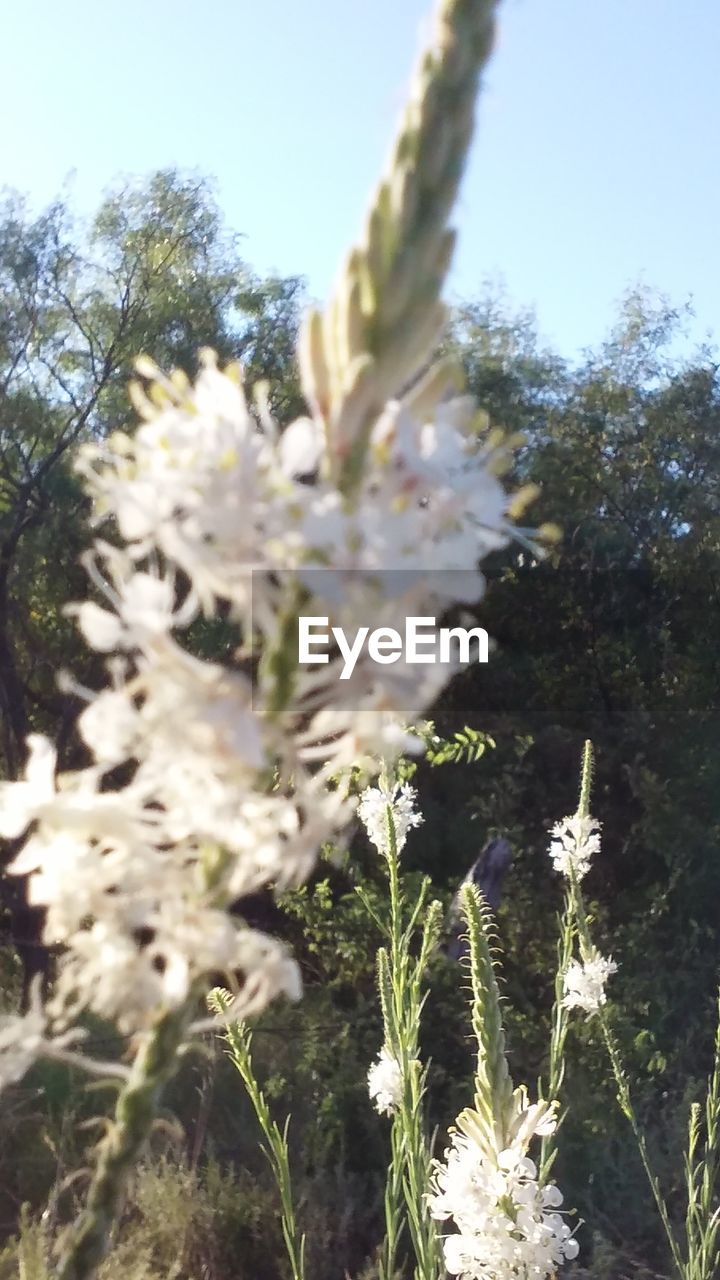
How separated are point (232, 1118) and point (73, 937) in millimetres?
4191

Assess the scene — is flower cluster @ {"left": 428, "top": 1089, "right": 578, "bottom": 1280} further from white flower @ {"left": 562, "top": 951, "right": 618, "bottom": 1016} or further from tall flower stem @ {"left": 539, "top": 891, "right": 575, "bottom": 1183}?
white flower @ {"left": 562, "top": 951, "right": 618, "bottom": 1016}

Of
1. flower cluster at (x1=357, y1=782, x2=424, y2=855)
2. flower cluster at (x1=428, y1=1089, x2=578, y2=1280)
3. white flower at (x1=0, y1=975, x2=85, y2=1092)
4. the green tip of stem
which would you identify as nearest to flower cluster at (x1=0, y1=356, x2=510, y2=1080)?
white flower at (x1=0, y1=975, x2=85, y2=1092)

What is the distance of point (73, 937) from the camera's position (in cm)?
54

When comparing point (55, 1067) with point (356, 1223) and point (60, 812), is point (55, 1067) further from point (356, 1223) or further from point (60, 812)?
point (60, 812)

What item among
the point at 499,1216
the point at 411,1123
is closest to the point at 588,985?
the point at 411,1123

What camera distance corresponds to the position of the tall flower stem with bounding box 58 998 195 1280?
0.50m

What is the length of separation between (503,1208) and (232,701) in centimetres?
100

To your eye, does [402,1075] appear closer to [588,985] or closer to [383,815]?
[383,815]

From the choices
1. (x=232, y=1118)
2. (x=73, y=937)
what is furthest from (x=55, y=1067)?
(x=73, y=937)

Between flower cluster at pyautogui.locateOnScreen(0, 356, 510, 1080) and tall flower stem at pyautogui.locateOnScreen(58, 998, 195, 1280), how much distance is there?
13 millimetres

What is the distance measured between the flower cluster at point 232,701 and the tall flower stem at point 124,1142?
0.04ft

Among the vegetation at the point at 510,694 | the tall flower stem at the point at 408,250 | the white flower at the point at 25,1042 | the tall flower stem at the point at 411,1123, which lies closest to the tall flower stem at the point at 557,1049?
the tall flower stem at the point at 411,1123

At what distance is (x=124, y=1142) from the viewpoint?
50 cm

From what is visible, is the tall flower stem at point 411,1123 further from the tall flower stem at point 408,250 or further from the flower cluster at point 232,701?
the tall flower stem at point 408,250
